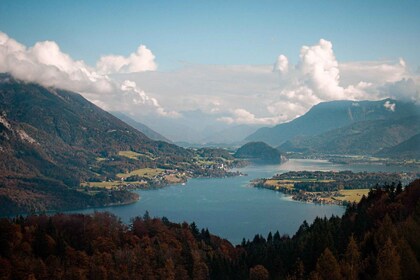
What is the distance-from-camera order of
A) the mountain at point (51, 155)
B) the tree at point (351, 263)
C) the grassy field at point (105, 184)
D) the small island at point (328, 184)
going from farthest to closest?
the grassy field at point (105, 184)
the mountain at point (51, 155)
the small island at point (328, 184)
the tree at point (351, 263)

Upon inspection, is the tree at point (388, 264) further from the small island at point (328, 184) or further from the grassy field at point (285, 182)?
the grassy field at point (285, 182)

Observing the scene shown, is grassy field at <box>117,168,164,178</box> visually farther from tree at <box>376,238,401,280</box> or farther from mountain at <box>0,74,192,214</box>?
tree at <box>376,238,401,280</box>

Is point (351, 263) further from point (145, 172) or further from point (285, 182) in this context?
point (145, 172)

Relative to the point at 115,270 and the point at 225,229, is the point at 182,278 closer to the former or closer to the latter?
the point at 115,270

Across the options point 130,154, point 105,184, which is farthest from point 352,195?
point 130,154

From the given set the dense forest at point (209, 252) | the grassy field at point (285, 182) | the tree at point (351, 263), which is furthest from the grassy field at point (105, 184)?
the tree at point (351, 263)

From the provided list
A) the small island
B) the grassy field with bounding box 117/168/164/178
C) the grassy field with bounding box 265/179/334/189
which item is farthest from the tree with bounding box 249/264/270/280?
the grassy field with bounding box 117/168/164/178
